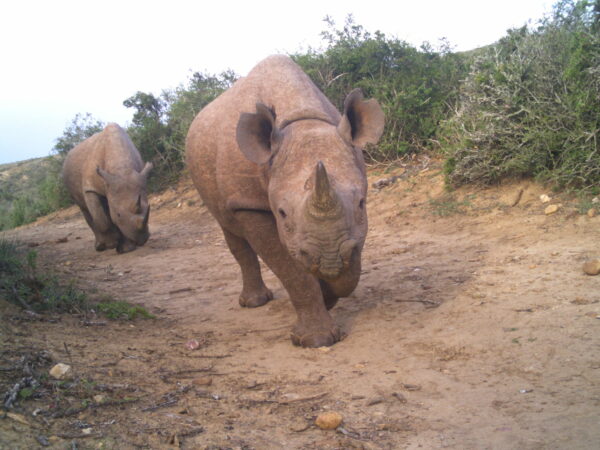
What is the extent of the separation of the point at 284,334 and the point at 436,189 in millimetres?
5178

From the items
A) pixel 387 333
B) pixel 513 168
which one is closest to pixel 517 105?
pixel 513 168

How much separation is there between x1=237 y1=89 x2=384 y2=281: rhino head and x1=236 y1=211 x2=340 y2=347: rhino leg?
54 cm

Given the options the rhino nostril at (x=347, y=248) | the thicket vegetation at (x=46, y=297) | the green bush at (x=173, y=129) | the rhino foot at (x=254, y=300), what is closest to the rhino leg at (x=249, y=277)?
the rhino foot at (x=254, y=300)

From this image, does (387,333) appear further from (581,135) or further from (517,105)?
(517,105)

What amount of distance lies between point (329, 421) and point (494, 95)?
261 inches

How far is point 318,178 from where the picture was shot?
2.90m

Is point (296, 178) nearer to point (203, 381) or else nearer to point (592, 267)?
point (203, 381)

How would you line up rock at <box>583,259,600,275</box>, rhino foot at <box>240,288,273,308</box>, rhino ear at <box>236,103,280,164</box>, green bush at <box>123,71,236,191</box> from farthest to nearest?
green bush at <box>123,71,236,191</box> < rhino foot at <box>240,288,273,308</box> < rock at <box>583,259,600,275</box> < rhino ear at <box>236,103,280,164</box>

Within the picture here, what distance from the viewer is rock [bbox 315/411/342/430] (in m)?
2.62

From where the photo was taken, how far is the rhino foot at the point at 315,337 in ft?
13.0

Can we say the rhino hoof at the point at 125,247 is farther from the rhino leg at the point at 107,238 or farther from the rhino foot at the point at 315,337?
the rhino foot at the point at 315,337

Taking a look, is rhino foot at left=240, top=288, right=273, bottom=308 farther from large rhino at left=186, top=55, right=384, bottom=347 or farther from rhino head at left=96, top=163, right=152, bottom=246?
rhino head at left=96, top=163, right=152, bottom=246

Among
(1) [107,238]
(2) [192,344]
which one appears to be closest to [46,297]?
(2) [192,344]

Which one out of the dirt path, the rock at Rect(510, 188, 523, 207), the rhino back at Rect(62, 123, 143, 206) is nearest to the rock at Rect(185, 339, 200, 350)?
the dirt path
